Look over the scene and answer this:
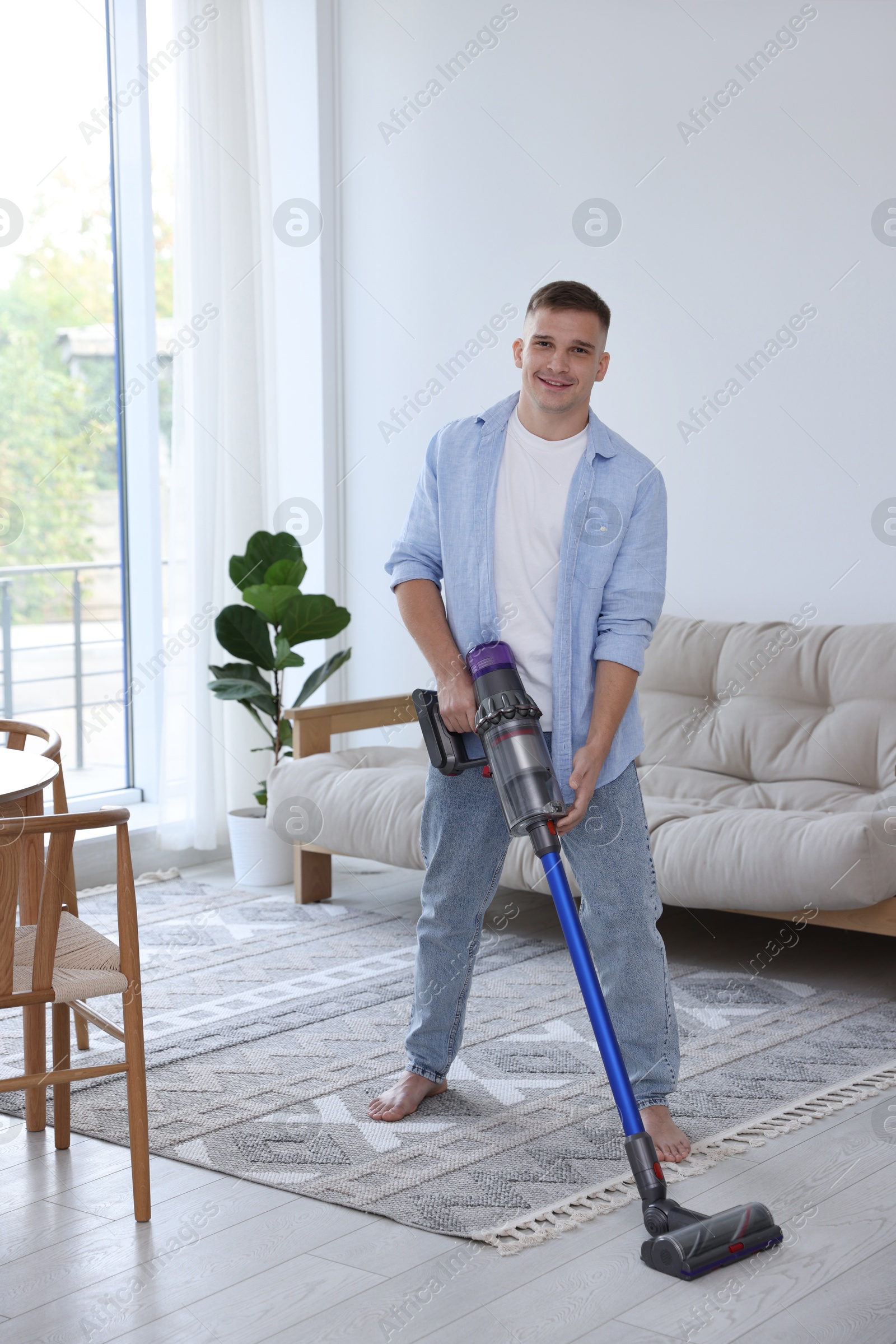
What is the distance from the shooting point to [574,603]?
212 centimetres

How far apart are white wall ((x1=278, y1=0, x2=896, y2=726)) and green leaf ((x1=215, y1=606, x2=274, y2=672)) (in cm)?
80

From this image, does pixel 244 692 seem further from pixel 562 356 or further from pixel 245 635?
pixel 562 356

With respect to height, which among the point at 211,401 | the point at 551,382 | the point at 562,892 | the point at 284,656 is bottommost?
the point at 562,892

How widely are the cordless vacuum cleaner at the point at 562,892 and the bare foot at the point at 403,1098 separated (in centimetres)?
52

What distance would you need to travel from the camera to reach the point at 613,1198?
2041mm

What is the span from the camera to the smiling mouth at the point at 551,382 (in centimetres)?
210

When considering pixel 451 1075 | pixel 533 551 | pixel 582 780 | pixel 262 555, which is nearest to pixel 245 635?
pixel 262 555

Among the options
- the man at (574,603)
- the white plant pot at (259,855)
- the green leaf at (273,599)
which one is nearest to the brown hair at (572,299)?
the man at (574,603)

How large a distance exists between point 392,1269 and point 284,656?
239cm

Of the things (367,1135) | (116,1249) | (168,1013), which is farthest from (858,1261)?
(168,1013)

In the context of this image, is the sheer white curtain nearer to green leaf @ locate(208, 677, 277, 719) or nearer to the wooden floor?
green leaf @ locate(208, 677, 277, 719)

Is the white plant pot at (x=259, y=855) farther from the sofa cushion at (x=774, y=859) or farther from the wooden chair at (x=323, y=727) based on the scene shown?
the sofa cushion at (x=774, y=859)

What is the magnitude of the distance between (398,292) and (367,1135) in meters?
3.15

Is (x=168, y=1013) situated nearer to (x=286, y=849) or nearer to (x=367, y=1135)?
(x=367, y=1135)
